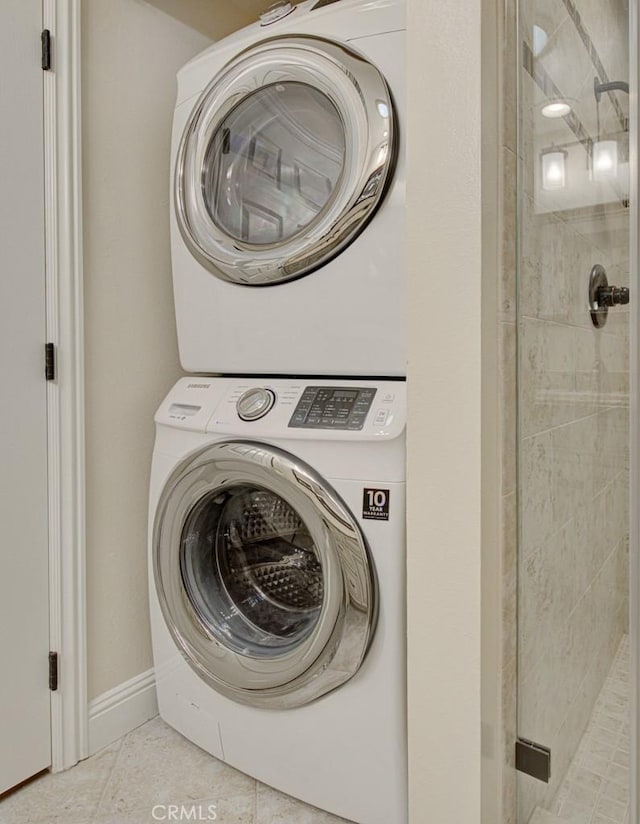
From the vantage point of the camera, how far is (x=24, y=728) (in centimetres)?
136

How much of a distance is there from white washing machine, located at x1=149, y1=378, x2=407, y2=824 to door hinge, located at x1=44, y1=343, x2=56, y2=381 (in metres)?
0.27

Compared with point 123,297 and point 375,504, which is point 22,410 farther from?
point 375,504

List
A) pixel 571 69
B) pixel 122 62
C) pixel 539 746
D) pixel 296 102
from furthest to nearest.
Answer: pixel 122 62 → pixel 296 102 → pixel 539 746 → pixel 571 69

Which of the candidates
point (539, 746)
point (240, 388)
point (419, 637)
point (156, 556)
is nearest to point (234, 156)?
point (240, 388)

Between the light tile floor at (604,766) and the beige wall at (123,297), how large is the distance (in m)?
1.08

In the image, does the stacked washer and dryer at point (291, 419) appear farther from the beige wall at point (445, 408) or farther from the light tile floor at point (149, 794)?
the beige wall at point (445, 408)

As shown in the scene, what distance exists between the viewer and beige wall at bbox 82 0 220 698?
150 cm

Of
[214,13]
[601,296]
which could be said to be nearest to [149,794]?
[601,296]

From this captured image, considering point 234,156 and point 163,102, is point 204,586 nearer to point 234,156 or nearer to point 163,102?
point 234,156

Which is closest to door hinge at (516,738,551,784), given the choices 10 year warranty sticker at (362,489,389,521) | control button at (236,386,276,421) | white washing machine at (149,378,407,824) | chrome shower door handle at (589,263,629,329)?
white washing machine at (149,378,407,824)

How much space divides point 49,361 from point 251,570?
0.67 m

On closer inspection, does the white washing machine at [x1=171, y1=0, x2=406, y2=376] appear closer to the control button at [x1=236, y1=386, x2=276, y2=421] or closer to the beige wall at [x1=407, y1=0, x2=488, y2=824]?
the control button at [x1=236, y1=386, x2=276, y2=421]

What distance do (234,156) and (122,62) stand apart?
1.41 ft

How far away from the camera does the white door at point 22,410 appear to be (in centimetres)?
131
